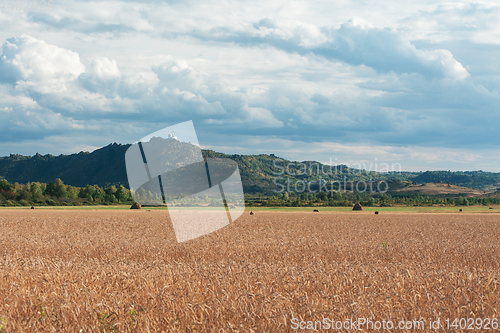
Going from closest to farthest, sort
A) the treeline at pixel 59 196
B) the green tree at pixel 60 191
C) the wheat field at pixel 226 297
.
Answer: the wheat field at pixel 226 297 → the treeline at pixel 59 196 → the green tree at pixel 60 191

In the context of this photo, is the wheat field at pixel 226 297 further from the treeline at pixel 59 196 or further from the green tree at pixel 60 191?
the green tree at pixel 60 191

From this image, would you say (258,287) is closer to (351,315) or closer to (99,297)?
(351,315)

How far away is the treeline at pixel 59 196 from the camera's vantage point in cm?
14575

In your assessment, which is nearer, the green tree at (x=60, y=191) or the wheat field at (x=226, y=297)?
the wheat field at (x=226, y=297)

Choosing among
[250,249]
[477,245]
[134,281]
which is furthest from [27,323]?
[477,245]

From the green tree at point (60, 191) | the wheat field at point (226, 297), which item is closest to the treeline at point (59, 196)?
the green tree at point (60, 191)

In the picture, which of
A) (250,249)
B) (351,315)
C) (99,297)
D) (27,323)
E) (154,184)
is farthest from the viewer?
(250,249)

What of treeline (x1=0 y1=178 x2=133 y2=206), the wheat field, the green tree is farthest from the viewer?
the green tree

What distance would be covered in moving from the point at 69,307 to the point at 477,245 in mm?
21668

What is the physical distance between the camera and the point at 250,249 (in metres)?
19.1

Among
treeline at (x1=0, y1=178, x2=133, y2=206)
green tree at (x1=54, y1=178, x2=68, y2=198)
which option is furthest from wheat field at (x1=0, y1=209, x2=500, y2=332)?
green tree at (x1=54, y1=178, x2=68, y2=198)

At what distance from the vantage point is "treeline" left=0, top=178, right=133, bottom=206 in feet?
478

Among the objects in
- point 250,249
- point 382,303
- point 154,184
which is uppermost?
point 154,184

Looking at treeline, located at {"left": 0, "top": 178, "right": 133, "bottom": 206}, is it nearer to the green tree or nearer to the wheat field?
the green tree
